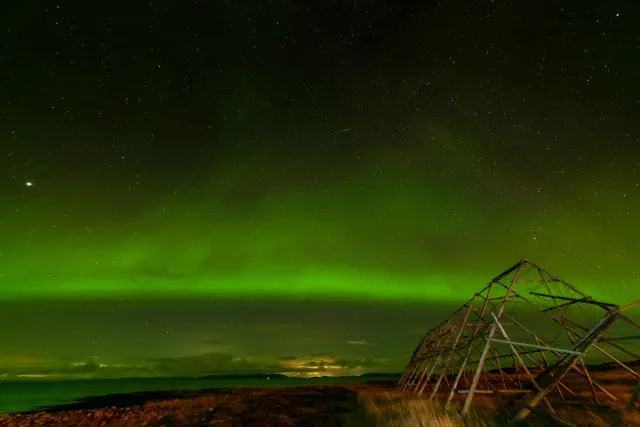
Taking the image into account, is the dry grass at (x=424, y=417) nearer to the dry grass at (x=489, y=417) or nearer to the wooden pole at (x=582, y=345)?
the dry grass at (x=489, y=417)

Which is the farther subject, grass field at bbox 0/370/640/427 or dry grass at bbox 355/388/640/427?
grass field at bbox 0/370/640/427

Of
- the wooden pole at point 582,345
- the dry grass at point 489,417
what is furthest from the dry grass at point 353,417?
the wooden pole at point 582,345

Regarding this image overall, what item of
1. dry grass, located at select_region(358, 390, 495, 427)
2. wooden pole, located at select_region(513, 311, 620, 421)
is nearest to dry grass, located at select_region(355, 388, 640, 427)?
dry grass, located at select_region(358, 390, 495, 427)

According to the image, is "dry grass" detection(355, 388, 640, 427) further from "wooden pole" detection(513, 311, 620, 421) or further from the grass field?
"wooden pole" detection(513, 311, 620, 421)

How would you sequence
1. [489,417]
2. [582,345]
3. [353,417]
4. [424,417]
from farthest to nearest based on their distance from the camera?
[353,417] < [424,417] < [489,417] < [582,345]

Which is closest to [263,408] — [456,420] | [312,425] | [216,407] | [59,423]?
[216,407]

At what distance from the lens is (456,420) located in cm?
1619

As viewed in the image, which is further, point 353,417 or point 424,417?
point 353,417

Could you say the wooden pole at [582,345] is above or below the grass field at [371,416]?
above

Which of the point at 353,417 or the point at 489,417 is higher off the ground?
the point at 489,417

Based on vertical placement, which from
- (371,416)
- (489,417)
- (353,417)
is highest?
(489,417)

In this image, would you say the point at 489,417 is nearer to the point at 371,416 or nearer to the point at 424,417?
the point at 424,417

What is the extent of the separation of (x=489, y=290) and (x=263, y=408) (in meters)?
20.5

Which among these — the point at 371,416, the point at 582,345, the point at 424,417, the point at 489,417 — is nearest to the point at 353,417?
the point at 371,416
